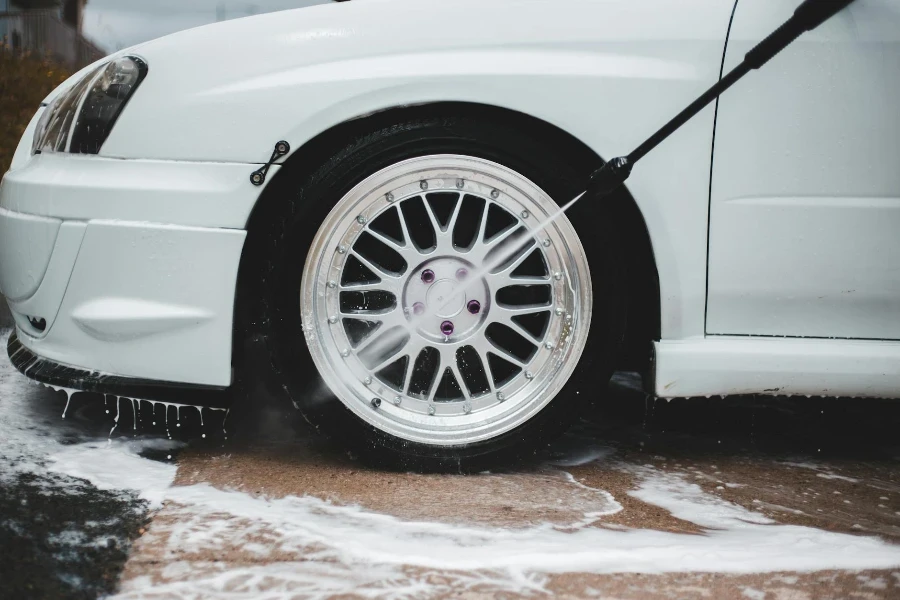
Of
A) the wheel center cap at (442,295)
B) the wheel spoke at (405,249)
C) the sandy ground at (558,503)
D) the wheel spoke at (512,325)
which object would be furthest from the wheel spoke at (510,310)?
the sandy ground at (558,503)

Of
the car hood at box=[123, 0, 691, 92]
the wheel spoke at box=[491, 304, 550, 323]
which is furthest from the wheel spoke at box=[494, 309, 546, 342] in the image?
the car hood at box=[123, 0, 691, 92]

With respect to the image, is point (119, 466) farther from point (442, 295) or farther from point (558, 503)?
point (558, 503)

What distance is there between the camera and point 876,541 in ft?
5.88

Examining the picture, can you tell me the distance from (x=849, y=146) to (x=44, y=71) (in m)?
8.46

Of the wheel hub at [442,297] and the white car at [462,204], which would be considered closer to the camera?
the white car at [462,204]

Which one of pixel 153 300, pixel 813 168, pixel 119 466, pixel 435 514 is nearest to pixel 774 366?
pixel 813 168

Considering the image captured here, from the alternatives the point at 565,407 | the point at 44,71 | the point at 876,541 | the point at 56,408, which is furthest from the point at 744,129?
the point at 44,71

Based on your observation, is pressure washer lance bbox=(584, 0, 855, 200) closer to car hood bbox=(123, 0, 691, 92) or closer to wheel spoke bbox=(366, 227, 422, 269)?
car hood bbox=(123, 0, 691, 92)

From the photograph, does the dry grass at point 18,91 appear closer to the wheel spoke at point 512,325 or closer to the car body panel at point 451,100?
the car body panel at point 451,100

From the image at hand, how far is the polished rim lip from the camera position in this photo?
6.53 ft

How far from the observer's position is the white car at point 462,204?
193 cm

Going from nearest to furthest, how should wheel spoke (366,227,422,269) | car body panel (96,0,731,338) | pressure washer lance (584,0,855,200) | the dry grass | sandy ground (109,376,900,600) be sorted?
sandy ground (109,376,900,600) < pressure washer lance (584,0,855,200) < car body panel (96,0,731,338) < wheel spoke (366,227,422,269) < the dry grass

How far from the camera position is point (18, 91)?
7.95 m

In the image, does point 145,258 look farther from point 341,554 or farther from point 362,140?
point 341,554
